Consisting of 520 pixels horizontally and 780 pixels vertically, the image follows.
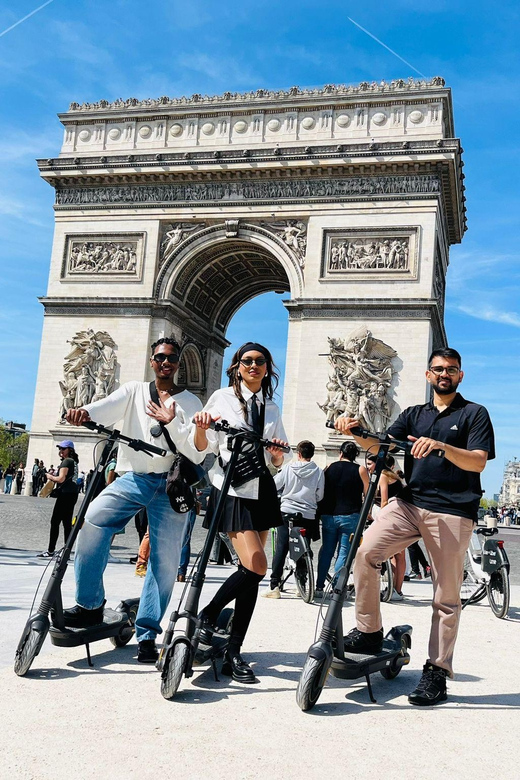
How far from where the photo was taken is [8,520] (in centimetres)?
1633

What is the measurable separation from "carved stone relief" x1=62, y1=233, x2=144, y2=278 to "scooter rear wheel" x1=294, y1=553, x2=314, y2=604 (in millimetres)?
19266

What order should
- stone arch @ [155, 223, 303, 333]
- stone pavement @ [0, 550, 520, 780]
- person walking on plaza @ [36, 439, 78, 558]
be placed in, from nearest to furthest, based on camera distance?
stone pavement @ [0, 550, 520, 780] < person walking on plaza @ [36, 439, 78, 558] < stone arch @ [155, 223, 303, 333]

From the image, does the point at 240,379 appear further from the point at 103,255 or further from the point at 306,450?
the point at 103,255

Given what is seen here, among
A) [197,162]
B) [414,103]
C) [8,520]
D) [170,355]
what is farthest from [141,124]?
[170,355]

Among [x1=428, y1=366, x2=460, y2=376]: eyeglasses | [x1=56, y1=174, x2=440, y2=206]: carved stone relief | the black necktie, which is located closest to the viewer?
[x1=428, y1=366, x2=460, y2=376]: eyeglasses

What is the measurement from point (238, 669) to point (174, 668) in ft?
1.77

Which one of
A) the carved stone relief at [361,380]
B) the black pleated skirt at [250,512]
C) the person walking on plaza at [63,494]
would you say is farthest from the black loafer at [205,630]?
the carved stone relief at [361,380]

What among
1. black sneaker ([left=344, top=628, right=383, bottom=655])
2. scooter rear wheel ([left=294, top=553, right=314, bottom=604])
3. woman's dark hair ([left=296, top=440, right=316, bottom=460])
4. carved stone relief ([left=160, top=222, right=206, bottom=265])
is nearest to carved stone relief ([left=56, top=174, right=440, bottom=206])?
carved stone relief ([left=160, top=222, right=206, bottom=265])

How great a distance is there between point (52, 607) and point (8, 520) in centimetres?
1299

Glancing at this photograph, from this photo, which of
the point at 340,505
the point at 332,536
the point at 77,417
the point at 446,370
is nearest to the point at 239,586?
the point at 77,417

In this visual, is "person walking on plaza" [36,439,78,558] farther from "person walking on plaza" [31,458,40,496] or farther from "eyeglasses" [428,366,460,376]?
"person walking on plaza" [31,458,40,496]

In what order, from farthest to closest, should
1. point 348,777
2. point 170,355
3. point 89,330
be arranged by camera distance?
point 89,330
point 170,355
point 348,777

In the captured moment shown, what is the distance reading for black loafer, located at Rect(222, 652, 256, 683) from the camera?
4.07m

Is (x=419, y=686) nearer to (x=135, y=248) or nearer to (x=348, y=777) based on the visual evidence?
(x=348, y=777)
